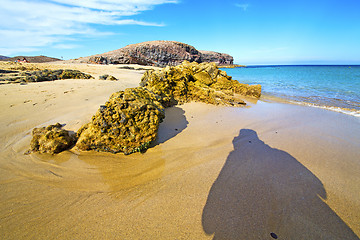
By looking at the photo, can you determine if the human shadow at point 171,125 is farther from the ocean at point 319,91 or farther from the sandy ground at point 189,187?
the ocean at point 319,91

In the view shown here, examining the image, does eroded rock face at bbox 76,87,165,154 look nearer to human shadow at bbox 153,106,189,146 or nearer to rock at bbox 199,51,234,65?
human shadow at bbox 153,106,189,146

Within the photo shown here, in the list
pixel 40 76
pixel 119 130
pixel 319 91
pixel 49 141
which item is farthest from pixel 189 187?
pixel 319 91

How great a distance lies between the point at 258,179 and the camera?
7.64 ft

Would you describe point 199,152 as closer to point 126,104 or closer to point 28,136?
point 126,104

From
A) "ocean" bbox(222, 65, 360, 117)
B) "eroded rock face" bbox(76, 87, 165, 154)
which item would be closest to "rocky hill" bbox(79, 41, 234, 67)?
"ocean" bbox(222, 65, 360, 117)

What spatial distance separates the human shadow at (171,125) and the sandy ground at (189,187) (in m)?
0.05

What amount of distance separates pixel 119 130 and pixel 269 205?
267 cm

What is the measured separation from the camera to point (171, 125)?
13.8 ft

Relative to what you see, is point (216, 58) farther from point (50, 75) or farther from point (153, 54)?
point (50, 75)

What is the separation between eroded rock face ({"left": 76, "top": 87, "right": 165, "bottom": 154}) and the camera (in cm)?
286

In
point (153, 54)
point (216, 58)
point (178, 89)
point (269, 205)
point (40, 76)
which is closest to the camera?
point (269, 205)

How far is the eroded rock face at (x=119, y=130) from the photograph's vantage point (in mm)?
2855

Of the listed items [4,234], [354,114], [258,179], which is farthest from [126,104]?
[354,114]

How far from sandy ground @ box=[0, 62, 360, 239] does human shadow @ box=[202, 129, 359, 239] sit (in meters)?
0.01
